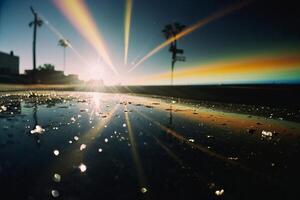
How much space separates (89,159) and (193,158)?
2365 millimetres

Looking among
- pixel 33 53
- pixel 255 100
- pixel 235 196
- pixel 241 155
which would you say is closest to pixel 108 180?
pixel 235 196

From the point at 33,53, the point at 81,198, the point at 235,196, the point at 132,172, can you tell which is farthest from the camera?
the point at 33,53

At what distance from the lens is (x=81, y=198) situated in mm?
3828

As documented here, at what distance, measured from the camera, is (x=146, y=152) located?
21.7 feet

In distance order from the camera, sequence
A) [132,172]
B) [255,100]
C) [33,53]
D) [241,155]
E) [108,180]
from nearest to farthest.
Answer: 1. [108,180]
2. [132,172]
3. [241,155]
4. [255,100]
5. [33,53]

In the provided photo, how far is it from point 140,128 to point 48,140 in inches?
145

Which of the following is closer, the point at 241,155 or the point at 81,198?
the point at 81,198

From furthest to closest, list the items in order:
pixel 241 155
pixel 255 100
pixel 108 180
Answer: pixel 255 100 < pixel 241 155 < pixel 108 180

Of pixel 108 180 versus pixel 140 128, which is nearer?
pixel 108 180

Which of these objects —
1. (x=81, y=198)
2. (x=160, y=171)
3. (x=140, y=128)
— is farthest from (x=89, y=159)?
(x=140, y=128)

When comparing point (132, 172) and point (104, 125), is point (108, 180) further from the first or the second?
point (104, 125)

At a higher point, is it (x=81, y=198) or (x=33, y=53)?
(x=33, y=53)

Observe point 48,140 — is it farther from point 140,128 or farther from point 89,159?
point 140,128

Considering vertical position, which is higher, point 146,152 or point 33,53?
point 33,53
